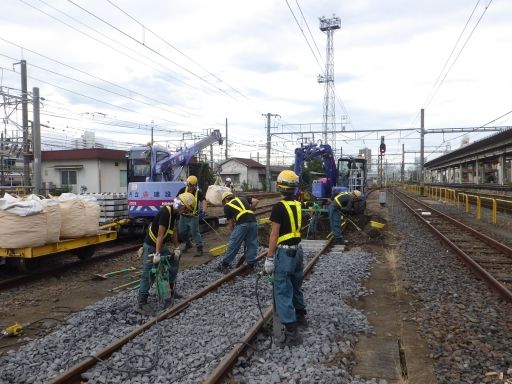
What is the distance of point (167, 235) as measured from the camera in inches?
257

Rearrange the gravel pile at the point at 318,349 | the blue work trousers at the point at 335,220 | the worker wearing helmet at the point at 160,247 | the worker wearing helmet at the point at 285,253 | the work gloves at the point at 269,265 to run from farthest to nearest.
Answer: the blue work trousers at the point at 335,220 → the worker wearing helmet at the point at 160,247 → the worker wearing helmet at the point at 285,253 → the work gloves at the point at 269,265 → the gravel pile at the point at 318,349

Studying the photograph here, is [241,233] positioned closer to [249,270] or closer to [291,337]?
[249,270]

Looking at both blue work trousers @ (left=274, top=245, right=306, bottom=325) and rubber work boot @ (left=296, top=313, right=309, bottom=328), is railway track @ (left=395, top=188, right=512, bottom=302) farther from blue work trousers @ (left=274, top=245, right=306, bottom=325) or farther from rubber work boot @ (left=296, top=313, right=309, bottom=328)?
blue work trousers @ (left=274, top=245, right=306, bottom=325)

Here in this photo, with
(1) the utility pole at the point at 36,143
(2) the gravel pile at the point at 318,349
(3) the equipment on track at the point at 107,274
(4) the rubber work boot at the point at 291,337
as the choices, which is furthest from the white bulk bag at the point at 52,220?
(1) the utility pole at the point at 36,143

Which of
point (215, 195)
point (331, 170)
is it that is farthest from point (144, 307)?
point (331, 170)

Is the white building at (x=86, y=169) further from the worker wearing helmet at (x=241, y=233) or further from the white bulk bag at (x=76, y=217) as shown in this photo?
the worker wearing helmet at (x=241, y=233)

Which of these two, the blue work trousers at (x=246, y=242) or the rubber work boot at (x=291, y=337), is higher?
the blue work trousers at (x=246, y=242)

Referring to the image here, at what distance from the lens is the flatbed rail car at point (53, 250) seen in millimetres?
8281

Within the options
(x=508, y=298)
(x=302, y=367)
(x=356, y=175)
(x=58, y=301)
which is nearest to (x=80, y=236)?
(x=58, y=301)

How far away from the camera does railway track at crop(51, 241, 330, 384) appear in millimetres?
4395

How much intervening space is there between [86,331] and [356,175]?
1598 centimetres

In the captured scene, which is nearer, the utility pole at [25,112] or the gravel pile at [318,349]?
the gravel pile at [318,349]

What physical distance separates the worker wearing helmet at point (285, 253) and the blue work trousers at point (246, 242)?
148 inches

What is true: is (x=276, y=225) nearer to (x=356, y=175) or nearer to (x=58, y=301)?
(x=58, y=301)
